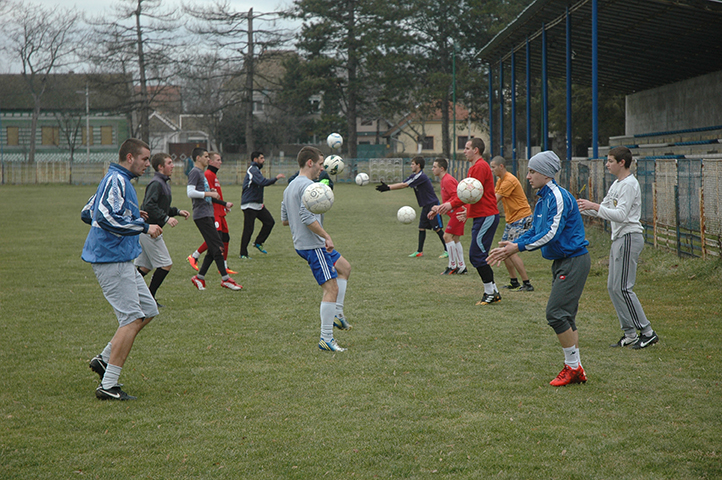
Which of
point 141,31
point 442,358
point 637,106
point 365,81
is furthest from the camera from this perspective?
point 365,81

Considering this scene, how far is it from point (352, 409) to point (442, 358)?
5.15 ft

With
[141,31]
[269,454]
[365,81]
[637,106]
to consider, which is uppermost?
[141,31]

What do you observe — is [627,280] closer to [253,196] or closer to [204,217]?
[204,217]

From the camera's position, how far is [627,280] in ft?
20.6

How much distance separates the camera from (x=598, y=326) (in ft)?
23.9

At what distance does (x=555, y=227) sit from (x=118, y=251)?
3.40 m

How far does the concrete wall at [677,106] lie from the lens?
25641mm

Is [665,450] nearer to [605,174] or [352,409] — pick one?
[352,409]

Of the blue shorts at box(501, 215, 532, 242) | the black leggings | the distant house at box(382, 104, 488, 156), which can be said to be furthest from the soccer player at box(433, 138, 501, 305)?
the distant house at box(382, 104, 488, 156)

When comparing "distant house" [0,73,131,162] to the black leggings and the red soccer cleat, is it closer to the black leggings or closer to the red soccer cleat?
the black leggings

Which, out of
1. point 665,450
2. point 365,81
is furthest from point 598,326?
point 365,81

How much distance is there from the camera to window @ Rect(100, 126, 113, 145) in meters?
63.5

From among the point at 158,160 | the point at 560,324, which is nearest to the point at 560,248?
the point at 560,324

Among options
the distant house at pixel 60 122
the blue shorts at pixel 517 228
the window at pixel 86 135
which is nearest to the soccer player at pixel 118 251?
the blue shorts at pixel 517 228
